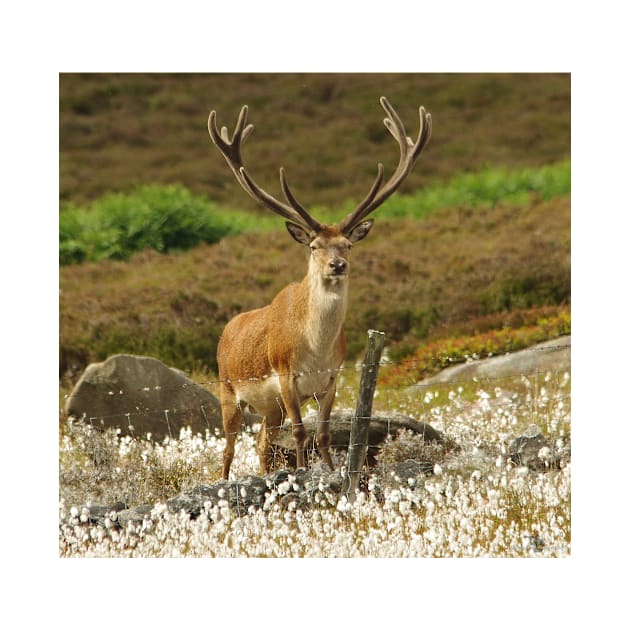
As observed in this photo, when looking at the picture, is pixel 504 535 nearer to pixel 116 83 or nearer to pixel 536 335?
pixel 536 335

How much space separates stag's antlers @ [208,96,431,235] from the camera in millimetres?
7910

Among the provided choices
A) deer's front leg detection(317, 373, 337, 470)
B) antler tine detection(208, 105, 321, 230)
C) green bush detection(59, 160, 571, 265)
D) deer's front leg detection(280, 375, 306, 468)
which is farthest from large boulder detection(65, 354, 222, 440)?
green bush detection(59, 160, 571, 265)

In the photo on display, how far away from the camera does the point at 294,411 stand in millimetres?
7828

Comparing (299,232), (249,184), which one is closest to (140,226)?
(249,184)

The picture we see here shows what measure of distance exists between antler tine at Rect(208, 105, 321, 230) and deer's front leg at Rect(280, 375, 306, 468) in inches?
49.0

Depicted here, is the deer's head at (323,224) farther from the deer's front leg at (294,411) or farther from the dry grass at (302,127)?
the dry grass at (302,127)

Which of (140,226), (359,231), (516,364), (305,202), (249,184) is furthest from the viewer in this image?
(305,202)

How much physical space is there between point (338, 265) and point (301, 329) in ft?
2.23

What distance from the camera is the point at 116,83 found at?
25375 millimetres

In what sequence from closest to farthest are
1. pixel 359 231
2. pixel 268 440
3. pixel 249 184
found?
pixel 359 231 < pixel 249 184 < pixel 268 440

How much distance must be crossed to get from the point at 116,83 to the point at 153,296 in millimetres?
10927

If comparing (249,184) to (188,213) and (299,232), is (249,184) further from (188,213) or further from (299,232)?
(188,213)

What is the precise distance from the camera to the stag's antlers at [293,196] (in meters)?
7.91

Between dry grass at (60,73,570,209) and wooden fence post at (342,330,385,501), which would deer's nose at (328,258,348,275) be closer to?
wooden fence post at (342,330,385,501)
